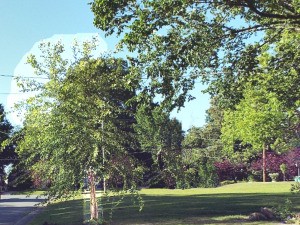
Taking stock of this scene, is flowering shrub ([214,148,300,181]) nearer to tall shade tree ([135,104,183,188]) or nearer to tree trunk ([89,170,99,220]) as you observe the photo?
tall shade tree ([135,104,183,188])

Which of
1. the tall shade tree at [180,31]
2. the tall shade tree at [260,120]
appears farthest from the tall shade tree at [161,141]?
the tall shade tree at [260,120]

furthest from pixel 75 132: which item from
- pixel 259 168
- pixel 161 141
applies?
pixel 259 168

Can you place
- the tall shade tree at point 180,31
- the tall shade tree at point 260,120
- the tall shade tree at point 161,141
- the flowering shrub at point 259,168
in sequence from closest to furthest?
the tall shade tree at point 180,31 → the tall shade tree at point 161,141 → the tall shade tree at point 260,120 → the flowering shrub at point 259,168

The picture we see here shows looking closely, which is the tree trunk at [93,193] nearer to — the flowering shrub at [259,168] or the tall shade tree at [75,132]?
the tall shade tree at [75,132]

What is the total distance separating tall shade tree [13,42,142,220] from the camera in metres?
13.3

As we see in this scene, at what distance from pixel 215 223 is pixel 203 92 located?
424 cm

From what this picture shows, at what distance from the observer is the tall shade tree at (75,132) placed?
13.3 meters

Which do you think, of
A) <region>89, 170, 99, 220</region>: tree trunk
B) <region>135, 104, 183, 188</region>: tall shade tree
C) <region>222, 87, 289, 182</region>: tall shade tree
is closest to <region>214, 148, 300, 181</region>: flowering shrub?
<region>135, 104, 183, 188</region>: tall shade tree

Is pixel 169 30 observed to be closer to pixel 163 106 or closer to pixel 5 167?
pixel 163 106

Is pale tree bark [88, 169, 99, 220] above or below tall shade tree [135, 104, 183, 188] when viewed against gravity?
below

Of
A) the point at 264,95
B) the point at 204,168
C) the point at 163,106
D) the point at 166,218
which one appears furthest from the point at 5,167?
the point at 163,106

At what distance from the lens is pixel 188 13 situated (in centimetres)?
1055

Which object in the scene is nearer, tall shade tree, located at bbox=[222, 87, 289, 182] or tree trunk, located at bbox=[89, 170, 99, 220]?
tree trunk, located at bbox=[89, 170, 99, 220]

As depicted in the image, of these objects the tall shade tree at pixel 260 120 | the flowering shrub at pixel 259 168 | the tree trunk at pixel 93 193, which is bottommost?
the tree trunk at pixel 93 193
